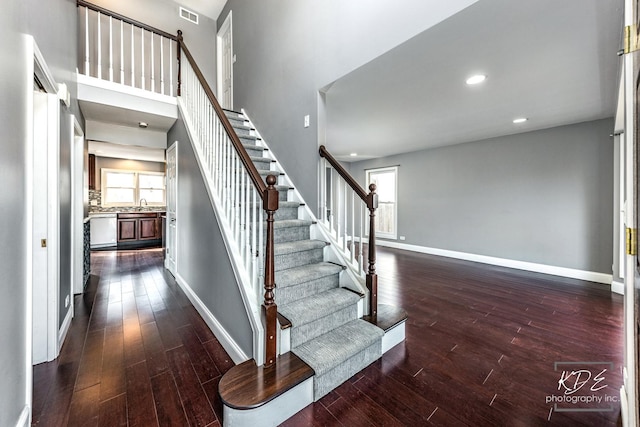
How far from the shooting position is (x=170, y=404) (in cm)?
155

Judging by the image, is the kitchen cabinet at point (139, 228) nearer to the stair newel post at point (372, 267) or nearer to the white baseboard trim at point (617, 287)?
the stair newel post at point (372, 267)

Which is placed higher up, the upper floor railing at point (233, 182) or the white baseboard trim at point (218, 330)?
the upper floor railing at point (233, 182)

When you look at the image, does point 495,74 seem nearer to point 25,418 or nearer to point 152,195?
point 25,418

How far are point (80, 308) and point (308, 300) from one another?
2.68 meters

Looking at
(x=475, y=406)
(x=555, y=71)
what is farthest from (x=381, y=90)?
(x=475, y=406)

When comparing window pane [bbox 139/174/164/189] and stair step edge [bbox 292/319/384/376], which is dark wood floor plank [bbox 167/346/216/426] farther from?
window pane [bbox 139/174/164/189]

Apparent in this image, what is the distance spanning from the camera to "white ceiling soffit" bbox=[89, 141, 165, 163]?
6.15 meters

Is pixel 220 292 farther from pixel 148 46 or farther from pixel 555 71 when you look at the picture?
pixel 148 46

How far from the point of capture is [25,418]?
1.29 meters

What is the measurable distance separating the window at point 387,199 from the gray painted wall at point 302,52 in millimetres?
4108

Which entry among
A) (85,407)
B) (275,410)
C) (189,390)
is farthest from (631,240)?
(85,407)

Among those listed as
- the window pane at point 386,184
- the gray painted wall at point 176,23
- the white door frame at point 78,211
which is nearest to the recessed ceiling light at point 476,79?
the window pane at point 386,184

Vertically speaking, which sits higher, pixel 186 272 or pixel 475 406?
pixel 186 272

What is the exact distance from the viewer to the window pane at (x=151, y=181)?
741cm
